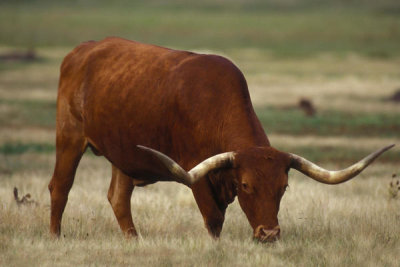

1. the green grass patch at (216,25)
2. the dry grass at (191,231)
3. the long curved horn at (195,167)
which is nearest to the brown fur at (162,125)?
the long curved horn at (195,167)

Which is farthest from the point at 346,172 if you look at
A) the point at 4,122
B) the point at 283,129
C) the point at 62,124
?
the point at 4,122

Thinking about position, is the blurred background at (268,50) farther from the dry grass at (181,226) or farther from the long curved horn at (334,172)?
the long curved horn at (334,172)

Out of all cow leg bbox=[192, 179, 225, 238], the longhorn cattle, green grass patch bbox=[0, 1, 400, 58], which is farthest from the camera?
green grass patch bbox=[0, 1, 400, 58]

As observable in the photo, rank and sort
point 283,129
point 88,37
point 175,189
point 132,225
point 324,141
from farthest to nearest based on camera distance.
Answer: point 88,37
point 283,129
point 324,141
point 175,189
point 132,225

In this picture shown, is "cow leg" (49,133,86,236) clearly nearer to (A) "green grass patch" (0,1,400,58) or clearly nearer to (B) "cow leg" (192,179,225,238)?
(B) "cow leg" (192,179,225,238)

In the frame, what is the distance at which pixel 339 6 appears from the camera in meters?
137

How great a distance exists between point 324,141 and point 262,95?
12.2 m

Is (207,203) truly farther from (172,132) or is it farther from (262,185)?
(262,185)

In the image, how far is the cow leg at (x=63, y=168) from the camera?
29.7ft

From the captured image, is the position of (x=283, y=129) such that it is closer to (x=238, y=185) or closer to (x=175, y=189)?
(x=175, y=189)

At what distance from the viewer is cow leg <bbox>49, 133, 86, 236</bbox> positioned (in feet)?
29.7

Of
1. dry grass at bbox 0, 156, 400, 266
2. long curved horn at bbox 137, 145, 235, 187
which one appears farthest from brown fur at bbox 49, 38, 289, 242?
dry grass at bbox 0, 156, 400, 266

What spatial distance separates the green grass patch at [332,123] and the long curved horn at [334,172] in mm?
14328

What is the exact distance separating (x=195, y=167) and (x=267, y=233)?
2.64 ft
